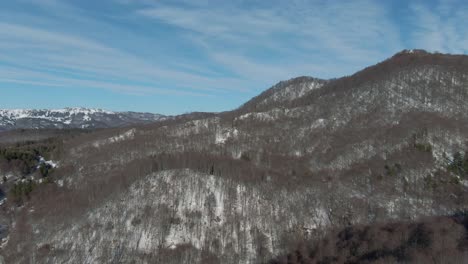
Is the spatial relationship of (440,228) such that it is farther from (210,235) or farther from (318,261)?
(210,235)

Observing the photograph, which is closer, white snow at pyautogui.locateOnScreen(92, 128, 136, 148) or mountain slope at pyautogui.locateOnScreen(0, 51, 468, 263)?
mountain slope at pyautogui.locateOnScreen(0, 51, 468, 263)

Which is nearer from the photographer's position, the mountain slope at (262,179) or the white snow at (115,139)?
the mountain slope at (262,179)

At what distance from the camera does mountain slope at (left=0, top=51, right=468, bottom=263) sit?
76125 millimetres

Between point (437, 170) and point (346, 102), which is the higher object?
point (346, 102)

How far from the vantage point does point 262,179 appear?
89250mm

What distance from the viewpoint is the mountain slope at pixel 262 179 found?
7612 cm

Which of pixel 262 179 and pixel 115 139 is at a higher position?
pixel 115 139

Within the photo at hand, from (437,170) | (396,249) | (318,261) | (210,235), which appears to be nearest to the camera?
(396,249)

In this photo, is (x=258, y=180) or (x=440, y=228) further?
(x=258, y=180)

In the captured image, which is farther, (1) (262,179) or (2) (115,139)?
(2) (115,139)

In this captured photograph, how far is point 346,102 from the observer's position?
115 m

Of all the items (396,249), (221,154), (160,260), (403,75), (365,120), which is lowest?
(160,260)

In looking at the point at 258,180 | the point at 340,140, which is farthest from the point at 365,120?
the point at 258,180

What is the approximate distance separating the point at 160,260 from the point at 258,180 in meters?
27.5
